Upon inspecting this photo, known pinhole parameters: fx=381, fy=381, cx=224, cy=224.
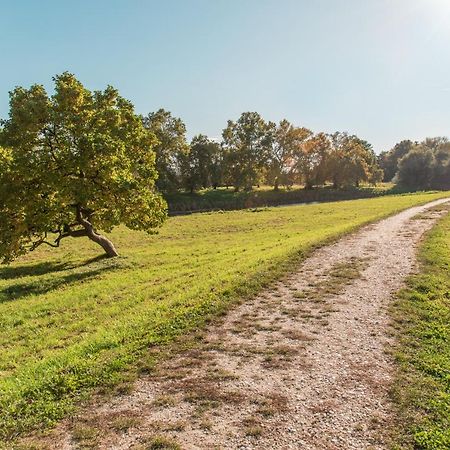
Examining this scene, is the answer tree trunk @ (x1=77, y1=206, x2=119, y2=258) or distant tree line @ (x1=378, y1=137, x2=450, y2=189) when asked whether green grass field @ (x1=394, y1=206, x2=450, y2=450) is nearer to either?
tree trunk @ (x1=77, y1=206, x2=119, y2=258)

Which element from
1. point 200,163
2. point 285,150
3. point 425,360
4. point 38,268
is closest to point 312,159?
point 285,150

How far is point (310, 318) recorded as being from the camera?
37.6 ft

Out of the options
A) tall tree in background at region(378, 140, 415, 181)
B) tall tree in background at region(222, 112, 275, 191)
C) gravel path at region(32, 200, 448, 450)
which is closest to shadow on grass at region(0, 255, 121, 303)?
gravel path at region(32, 200, 448, 450)

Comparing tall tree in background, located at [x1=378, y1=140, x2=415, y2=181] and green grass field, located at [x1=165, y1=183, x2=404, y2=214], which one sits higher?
tall tree in background, located at [x1=378, y1=140, x2=415, y2=181]

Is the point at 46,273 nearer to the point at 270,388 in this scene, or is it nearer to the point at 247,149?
the point at 270,388

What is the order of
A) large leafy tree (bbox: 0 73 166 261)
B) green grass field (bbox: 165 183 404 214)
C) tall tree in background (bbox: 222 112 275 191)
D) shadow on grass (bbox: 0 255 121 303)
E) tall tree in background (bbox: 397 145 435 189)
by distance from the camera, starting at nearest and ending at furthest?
shadow on grass (bbox: 0 255 121 303) → large leafy tree (bbox: 0 73 166 261) → green grass field (bbox: 165 183 404 214) → tall tree in background (bbox: 222 112 275 191) → tall tree in background (bbox: 397 145 435 189)

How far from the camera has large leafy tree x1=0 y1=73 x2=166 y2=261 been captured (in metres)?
21.0

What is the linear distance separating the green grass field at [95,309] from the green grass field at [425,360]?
535cm

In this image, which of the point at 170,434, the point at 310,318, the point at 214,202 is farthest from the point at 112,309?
the point at 214,202

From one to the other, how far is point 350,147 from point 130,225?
275ft

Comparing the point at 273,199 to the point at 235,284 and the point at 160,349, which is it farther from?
the point at 160,349

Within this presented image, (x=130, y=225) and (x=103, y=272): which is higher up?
(x=130, y=225)

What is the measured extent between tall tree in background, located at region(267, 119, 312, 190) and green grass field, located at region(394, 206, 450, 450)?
74272mm

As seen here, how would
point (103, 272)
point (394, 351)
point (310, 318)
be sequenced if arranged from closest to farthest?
point (394, 351) < point (310, 318) < point (103, 272)
